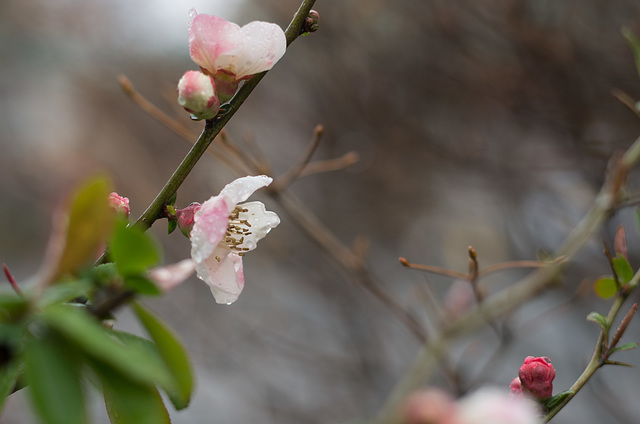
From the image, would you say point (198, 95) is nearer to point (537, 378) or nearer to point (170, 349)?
point (170, 349)

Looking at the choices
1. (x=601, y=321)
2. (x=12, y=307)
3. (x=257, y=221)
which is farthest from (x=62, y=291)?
(x=601, y=321)

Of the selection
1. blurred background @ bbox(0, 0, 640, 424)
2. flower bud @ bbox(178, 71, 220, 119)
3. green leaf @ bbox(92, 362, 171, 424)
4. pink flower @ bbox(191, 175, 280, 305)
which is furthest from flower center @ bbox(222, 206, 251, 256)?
blurred background @ bbox(0, 0, 640, 424)

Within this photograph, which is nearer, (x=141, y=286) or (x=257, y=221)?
(x=141, y=286)

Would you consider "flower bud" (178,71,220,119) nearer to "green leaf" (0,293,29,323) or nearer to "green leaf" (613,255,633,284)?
"green leaf" (0,293,29,323)

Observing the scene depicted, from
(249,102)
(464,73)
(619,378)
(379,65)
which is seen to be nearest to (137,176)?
(249,102)

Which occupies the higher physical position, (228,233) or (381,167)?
(228,233)

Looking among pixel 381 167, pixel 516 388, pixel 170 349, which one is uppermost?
pixel 170 349
